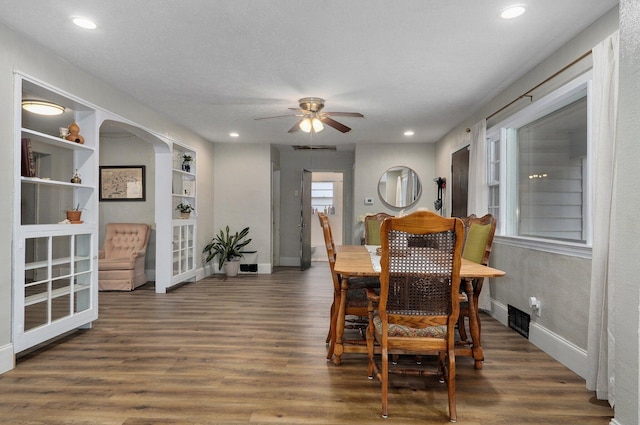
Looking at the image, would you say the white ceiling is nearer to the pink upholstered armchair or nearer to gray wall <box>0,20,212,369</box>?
gray wall <box>0,20,212,369</box>

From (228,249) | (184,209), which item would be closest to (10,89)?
(184,209)

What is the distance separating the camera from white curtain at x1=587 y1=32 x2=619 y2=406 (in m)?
2.15

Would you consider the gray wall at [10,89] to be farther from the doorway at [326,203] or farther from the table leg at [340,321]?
the doorway at [326,203]

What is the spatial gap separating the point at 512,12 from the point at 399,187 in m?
4.51

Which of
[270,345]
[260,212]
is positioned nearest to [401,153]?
[260,212]

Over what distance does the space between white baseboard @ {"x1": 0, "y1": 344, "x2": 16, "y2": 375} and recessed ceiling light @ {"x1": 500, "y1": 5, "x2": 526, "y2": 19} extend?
396 centimetres

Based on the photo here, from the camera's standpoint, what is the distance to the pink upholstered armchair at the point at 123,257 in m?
5.40

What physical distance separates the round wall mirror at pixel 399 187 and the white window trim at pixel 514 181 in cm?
252

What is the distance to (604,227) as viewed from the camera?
7.22 ft

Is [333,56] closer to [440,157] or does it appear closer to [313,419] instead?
[313,419]

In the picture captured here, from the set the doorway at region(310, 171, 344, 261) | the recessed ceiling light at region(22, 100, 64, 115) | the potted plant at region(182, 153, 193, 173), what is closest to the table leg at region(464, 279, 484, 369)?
the recessed ceiling light at region(22, 100, 64, 115)

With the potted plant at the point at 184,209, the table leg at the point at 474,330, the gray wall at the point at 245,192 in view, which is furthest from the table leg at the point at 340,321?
the gray wall at the point at 245,192

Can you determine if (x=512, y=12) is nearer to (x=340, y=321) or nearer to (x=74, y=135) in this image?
(x=340, y=321)

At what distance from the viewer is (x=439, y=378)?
Answer: 2.52m
